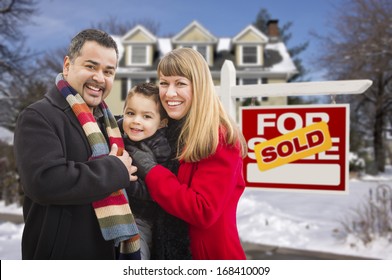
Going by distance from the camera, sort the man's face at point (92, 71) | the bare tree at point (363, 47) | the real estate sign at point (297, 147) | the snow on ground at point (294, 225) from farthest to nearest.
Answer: the bare tree at point (363, 47) → the snow on ground at point (294, 225) → the real estate sign at point (297, 147) → the man's face at point (92, 71)

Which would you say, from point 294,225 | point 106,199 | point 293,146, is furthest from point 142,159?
point 294,225

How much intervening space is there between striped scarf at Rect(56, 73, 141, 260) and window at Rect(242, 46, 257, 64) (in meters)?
12.3

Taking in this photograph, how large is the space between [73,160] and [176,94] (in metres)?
0.38

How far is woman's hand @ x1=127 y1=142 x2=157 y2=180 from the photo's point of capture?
1.18 metres

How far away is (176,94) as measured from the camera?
122cm

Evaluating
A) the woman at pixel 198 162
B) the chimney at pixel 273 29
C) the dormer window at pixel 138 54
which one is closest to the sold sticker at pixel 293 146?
the woman at pixel 198 162

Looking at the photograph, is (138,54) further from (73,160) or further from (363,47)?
(73,160)

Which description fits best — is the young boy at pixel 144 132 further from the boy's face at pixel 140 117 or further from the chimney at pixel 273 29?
the chimney at pixel 273 29

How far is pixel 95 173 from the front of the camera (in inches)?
42.0

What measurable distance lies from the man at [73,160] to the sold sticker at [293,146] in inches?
39.8

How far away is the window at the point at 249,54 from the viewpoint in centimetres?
1307

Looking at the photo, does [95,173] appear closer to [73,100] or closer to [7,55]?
[73,100]

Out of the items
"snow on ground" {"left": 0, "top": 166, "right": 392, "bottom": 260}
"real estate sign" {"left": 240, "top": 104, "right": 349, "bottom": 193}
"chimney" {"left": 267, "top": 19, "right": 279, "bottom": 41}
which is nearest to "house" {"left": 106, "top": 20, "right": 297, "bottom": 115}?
"chimney" {"left": 267, "top": 19, "right": 279, "bottom": 41}

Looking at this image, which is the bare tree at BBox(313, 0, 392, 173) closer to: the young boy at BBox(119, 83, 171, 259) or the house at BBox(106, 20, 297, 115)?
the house at BBox(106, 20, 297, 115)
